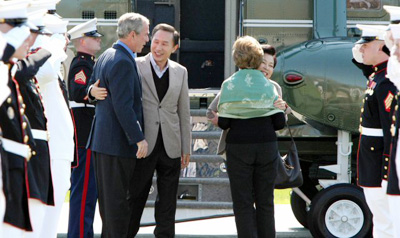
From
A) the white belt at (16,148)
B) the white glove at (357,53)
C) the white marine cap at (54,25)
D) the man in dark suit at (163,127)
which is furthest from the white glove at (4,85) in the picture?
the white glove at (357,53)

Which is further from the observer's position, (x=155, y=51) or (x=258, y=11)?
(x=258, y=11)

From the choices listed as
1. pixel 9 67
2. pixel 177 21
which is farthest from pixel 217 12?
pixel 9 67

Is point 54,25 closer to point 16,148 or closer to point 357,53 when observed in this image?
point 16,148

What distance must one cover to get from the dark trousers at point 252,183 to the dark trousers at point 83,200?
126 cm

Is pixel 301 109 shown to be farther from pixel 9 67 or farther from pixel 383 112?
pixel 9 67

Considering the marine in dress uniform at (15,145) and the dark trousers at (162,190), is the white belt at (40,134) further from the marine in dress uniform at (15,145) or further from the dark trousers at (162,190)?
the dark trousers at (162,190)

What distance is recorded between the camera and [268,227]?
5805 mm

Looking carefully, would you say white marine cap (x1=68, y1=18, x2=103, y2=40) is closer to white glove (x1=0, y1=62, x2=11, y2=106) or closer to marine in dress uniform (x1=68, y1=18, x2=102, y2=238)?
marine in dress uniform (x1=68, y1=18, x2=102, y2=238)

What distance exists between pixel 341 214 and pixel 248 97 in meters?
1.77

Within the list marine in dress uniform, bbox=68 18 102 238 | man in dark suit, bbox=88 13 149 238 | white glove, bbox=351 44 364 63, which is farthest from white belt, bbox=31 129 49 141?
white glove, bbox=351 44 364 63

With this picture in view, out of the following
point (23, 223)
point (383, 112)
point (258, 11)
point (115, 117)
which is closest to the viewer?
point (23, 223)

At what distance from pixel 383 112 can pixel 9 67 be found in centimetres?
241

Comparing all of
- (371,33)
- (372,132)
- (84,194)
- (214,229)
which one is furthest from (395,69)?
(214,229)

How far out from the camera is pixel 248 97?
5711mm
